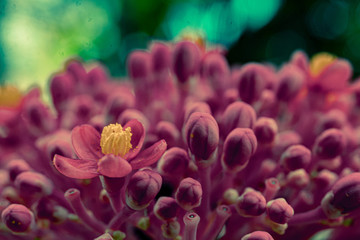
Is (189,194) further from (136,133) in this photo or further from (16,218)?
(16,218)

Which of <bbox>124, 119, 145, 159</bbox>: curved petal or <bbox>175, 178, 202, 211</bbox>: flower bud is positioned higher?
Result: <bbox>124, 119, 145, 159</bbox>: curved petal

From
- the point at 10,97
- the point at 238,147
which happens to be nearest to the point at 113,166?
the point at 238,147

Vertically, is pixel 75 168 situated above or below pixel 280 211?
above

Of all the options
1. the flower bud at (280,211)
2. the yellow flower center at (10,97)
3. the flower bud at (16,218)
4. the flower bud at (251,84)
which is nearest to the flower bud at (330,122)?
the flower bud at (251,84)

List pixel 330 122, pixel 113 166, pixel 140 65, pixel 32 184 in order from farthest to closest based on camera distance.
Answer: pixel 140 65 < pixel 330 122 < pixel 32 184 < pixel 113 166

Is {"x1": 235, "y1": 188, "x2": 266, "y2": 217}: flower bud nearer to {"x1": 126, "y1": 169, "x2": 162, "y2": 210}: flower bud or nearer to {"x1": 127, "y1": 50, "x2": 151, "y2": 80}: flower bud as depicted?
{"x1": 126, "y1": 169, "x2": 162, "y2": 210}: flower bud

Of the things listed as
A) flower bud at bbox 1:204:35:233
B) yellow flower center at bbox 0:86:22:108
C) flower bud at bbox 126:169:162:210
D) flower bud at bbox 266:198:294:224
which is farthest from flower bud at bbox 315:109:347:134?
yellow flower center at bbox 0:86:22:108

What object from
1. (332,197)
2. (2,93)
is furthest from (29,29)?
(332,197)
